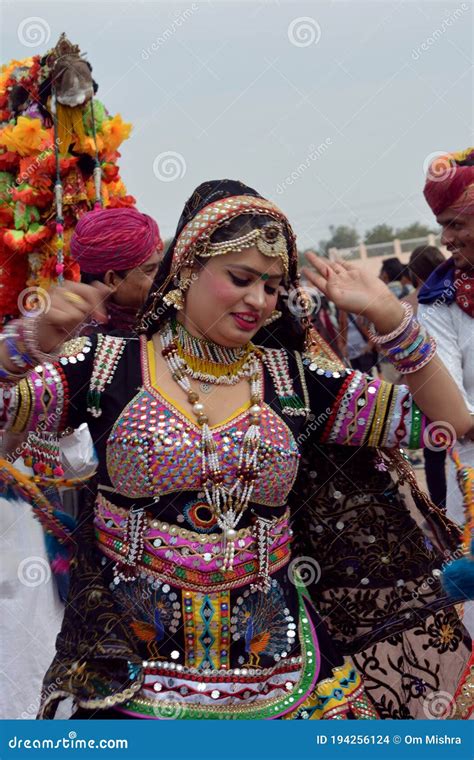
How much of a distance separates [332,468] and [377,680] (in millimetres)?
670

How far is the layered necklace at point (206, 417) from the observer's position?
2797 millimetres

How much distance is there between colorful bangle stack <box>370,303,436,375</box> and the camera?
112 inches

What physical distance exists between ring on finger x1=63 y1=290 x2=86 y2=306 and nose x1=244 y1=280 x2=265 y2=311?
0.45 metres

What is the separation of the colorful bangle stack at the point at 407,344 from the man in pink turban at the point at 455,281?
1231 millimetres

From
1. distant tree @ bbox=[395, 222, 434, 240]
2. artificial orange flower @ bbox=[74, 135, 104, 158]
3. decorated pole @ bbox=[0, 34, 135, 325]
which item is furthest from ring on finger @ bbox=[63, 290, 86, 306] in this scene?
distant tree @ bbox=[395, 222, 434, 240]

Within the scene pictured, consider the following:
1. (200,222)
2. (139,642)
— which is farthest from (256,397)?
(139,642)

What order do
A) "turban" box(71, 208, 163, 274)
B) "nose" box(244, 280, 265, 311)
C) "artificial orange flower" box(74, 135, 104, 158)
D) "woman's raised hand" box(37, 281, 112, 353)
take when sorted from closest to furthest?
"woman's raised hand" box(37, 281, 112, 353)
"nose" box(244, 280, 265, 311)
"turban" box(71, 208, 163, 274)
"artificial orange flower" box(74, 135, 104, 158)

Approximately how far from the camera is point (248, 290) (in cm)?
286

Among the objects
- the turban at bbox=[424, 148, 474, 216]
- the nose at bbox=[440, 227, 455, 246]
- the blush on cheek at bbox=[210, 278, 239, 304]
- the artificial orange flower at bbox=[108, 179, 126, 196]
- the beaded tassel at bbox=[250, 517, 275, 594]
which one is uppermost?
the turban at bbox=[424, 148, 474, 216]

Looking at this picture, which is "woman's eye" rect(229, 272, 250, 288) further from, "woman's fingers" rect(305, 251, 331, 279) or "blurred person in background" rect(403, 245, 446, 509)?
"blurred person in background" rect(403, 245, 446, 509)

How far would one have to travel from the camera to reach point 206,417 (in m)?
2.89

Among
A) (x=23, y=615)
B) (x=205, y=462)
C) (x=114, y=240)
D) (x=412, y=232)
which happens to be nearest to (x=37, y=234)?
(x=114, y=240)

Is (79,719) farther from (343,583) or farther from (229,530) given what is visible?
(343,583)

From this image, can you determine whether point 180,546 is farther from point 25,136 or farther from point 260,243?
point 25,136
